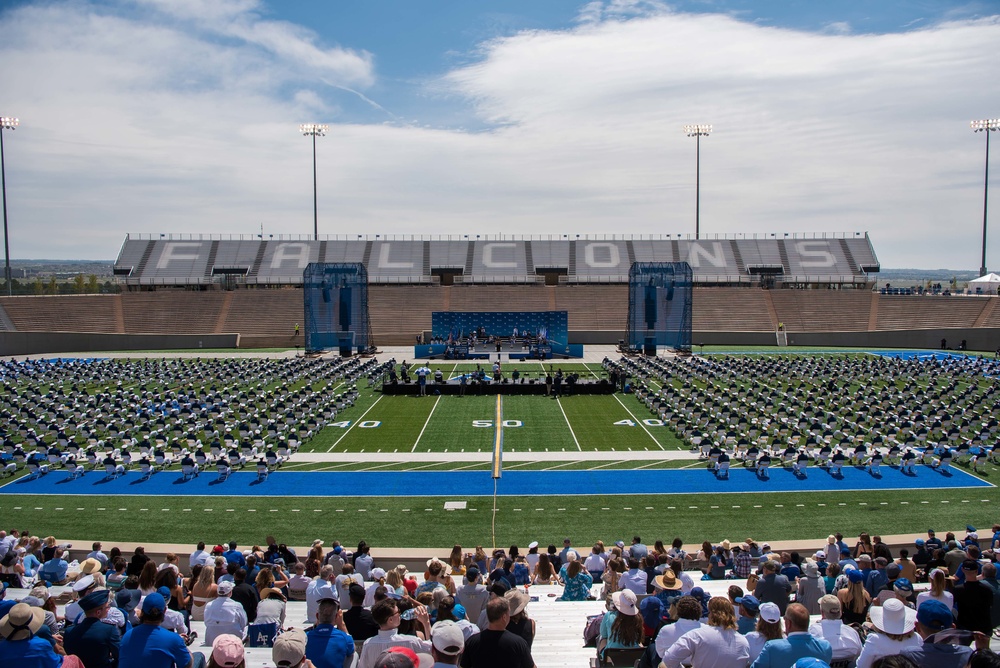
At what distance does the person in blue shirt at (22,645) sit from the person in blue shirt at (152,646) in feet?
1.55

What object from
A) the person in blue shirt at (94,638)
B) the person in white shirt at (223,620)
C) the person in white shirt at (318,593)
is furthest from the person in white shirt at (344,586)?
the person in blue shirt at (94,638)

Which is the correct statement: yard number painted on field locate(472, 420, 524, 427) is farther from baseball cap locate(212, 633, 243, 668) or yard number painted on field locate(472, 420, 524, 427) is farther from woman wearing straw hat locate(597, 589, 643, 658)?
baseball cap locate(212, 633, 243, 668)

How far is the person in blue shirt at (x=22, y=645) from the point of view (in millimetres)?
5078

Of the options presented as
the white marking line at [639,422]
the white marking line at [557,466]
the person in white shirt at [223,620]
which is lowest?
the white marking line at [557,466]

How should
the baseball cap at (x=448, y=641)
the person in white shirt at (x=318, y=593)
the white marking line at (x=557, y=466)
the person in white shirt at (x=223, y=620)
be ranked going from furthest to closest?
the white marking line at (x=557, y=466)
the person in white shirt at (x=318, y=593)
the person in white shirt at (x=223, y=620)
the baseball cap at (x=448, y=641)

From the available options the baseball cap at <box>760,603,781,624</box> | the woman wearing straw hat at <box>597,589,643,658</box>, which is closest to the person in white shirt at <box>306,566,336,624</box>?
the woman wearing straw hat at <box>597,589,643,658</box>

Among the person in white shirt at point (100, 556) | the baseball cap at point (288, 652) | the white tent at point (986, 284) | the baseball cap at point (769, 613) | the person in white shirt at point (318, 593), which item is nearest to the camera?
the baseball cap at point (288, 652)

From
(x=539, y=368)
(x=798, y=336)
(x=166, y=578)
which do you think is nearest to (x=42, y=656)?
(x=166, y=578)

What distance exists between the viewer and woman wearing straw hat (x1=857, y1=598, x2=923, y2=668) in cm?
535

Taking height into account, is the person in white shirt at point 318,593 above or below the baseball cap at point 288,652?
below

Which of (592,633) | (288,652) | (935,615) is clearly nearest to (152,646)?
(288,652)

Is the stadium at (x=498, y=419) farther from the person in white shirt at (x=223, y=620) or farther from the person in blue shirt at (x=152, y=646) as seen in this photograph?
the person in blue shirt at (x=152, y=646)

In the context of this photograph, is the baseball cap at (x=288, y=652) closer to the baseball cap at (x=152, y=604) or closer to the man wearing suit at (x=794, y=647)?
the baseball cap at (x=152, y=604)

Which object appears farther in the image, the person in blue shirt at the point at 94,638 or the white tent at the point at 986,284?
→ the white tent at the point at 986,284
